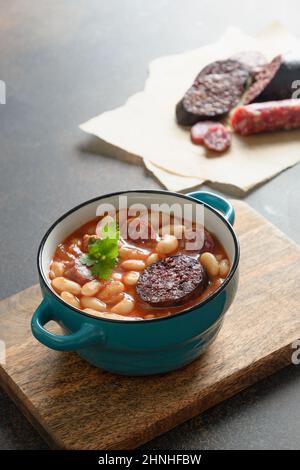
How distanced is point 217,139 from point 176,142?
0.40 ft

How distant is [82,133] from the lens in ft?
8.18

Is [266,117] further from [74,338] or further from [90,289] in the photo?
[74,338]

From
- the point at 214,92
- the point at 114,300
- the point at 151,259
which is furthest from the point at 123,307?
the point at 214,92

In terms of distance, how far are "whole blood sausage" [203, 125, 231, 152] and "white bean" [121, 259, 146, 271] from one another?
837 millimetres

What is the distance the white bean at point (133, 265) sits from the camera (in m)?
1.60

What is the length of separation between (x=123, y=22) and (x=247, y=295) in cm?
165

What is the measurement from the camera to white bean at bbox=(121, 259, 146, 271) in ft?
5.24

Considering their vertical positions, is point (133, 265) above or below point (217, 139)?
above

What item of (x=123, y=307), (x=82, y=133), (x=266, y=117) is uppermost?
(x=123, y=307)

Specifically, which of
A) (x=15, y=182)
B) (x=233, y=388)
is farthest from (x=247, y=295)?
(x=15, y=182)

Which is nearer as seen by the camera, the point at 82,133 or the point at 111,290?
the point at 111,290

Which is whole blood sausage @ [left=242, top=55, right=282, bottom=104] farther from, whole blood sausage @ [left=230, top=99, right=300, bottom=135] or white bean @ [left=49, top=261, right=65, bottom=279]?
white bean @ [left=49, top=261, right=65, bottom=279]

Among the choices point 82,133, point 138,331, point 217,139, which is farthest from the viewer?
point 82,133
